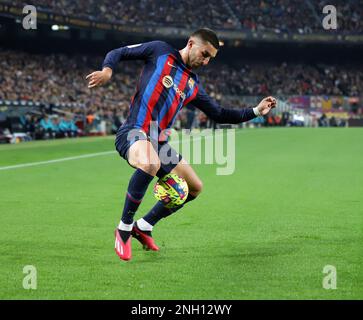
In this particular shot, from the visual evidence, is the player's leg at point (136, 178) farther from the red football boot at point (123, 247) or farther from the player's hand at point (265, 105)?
the player's hand at point (265, 105)

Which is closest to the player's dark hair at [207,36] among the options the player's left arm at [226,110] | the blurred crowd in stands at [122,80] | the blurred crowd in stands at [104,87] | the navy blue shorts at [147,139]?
the player's left arm at [226,110]

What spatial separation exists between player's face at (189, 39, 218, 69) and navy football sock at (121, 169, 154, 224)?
1235 millimetres

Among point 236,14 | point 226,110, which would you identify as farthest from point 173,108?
point 236,14

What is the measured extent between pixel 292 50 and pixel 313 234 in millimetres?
61924

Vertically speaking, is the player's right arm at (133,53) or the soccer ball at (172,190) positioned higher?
the player's right arm at (133,53)

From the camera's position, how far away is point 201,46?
703 cm

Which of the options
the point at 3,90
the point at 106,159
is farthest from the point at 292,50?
the point at 106,159

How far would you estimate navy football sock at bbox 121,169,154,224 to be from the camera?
6.74m

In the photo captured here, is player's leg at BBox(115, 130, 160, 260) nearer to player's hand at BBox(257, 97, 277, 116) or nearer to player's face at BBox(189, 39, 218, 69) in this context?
player's face at BBox(189, 39, 218, 69)

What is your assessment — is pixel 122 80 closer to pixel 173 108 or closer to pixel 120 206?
pixel 120 206

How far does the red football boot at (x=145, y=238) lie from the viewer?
7.17m

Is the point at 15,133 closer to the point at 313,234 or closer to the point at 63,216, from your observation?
the point at 63,216

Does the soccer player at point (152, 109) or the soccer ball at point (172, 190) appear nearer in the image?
the soccer player at point (152, 109)

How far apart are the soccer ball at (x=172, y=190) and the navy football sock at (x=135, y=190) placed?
0.24 m
